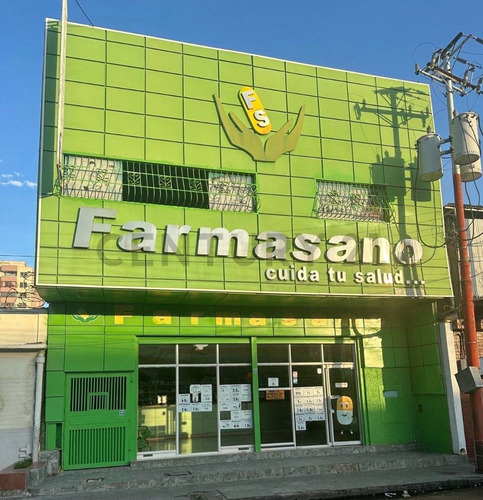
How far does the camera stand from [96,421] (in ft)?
42.2

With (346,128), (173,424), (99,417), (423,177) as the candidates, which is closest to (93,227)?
(99,417)

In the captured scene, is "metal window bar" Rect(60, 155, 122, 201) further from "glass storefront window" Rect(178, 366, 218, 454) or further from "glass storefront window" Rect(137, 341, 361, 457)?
"glass storefront window" Rect(178, 366, 218, 454)

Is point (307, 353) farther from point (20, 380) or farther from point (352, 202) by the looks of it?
point (20, 380)

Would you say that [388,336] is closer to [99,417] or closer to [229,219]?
[229,219]

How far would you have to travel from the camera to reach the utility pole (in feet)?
42.4

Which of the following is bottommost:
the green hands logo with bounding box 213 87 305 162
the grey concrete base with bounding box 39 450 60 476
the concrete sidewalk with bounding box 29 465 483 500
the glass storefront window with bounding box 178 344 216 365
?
the concrete sidewalk with bounding box 29 465 483 500

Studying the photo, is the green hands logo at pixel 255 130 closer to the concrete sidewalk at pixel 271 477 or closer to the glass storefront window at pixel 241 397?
the glass storefront window at pixel 241 397

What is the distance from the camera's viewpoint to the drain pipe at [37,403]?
474 inches

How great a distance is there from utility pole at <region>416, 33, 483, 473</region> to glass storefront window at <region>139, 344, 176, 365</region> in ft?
23.9

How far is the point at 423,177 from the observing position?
15062mm

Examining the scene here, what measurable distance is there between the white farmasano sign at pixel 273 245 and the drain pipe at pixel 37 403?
9.28 ft

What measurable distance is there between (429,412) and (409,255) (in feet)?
14.2

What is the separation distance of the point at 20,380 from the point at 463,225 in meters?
11.3

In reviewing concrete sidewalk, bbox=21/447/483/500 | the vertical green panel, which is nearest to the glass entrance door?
the vertical green panel
